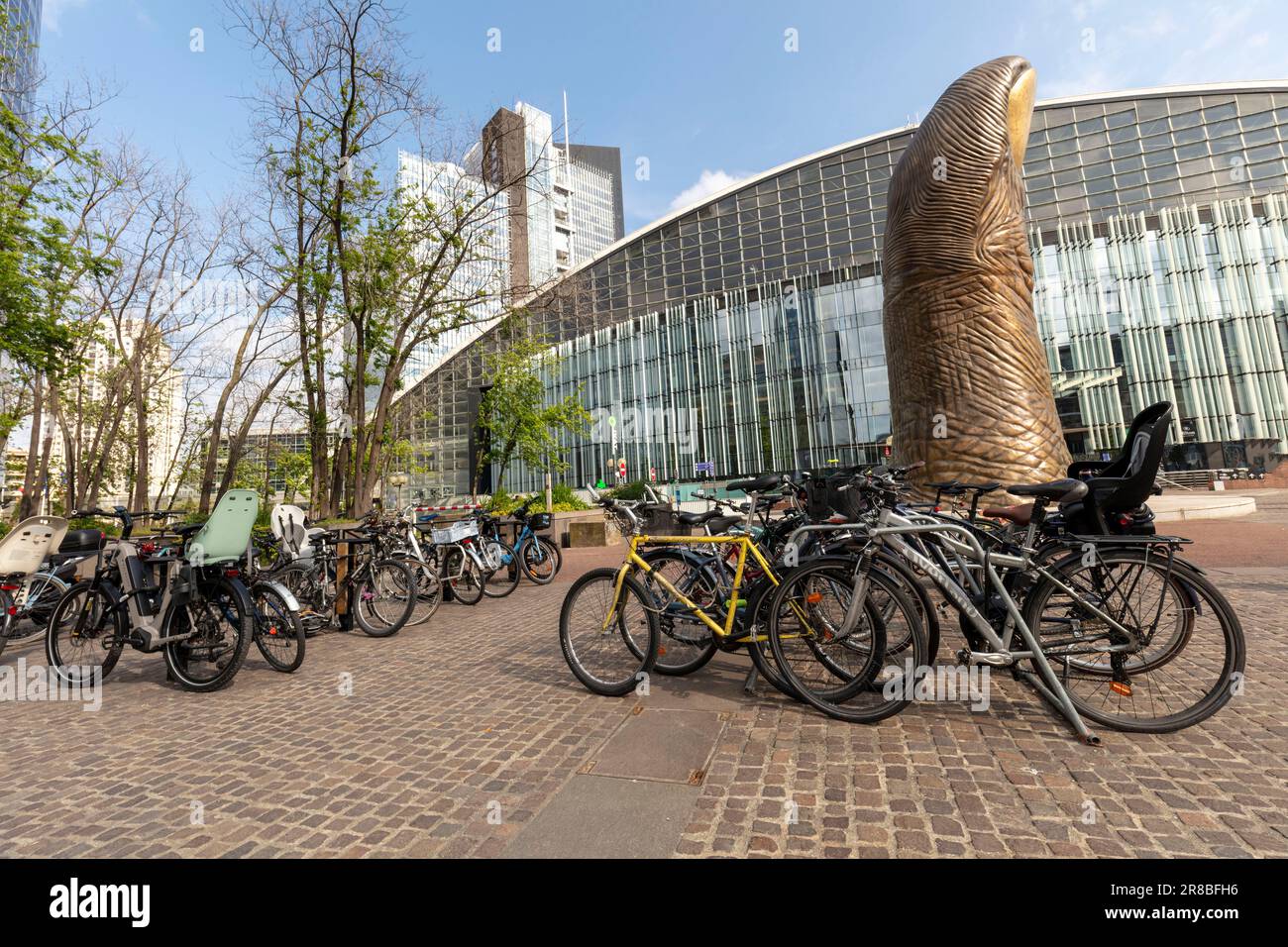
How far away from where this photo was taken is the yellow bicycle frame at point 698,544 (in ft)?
12.4

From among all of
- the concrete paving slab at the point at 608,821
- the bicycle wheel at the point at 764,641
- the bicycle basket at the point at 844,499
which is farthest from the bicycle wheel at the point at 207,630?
the bicycle basket at the point at 844,499

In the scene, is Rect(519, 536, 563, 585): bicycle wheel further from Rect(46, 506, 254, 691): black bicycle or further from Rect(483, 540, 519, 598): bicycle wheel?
Rect(46, 506, 254, 691): black bicycle

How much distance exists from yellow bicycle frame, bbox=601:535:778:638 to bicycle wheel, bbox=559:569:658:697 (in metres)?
0.04

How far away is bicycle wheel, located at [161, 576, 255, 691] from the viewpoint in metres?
4.43

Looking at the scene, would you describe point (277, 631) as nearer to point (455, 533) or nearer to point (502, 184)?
point (455, 533)

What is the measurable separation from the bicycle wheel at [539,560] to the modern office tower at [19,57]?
13048 millimetres

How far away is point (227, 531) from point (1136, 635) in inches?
238

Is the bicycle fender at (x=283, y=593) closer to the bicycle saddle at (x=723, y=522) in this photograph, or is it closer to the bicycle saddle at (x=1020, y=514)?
Result: the bicycle saddle at (x=723, y=522)

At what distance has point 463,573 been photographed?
8258 mm

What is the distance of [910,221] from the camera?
1209cm
